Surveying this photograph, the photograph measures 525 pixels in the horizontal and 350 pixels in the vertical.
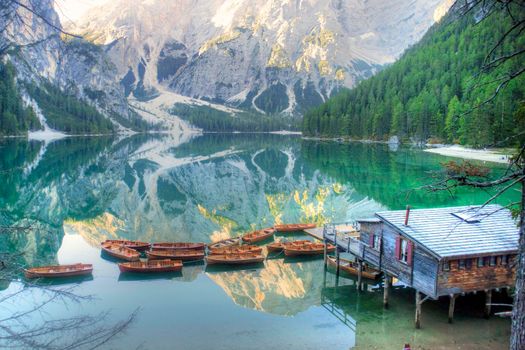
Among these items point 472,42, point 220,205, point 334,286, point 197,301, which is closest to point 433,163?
point 220,205

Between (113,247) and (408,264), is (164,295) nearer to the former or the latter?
(113,247)

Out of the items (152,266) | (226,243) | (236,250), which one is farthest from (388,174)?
(152,266)

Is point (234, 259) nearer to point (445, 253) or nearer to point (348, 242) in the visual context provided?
point (348, 242)

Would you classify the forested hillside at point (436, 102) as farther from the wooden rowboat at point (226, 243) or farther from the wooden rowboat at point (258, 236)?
the wooden rowboat at point (226, 243)

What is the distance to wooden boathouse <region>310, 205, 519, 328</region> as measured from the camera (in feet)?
80.2

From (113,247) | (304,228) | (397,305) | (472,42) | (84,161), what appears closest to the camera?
(397,305)

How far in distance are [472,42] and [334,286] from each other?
6447 inches

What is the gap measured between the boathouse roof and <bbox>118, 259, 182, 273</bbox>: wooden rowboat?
16.2m

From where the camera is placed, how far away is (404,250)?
26906mm

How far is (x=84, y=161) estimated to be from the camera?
112625 millimetres

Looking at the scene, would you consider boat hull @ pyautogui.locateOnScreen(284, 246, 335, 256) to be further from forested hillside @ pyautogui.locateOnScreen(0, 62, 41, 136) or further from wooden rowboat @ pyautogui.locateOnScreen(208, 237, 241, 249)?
forested hillside @ pyautogui.locateOnScreen(0, 62, 41, 136)

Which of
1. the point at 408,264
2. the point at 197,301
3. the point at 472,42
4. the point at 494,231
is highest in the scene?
the point at 472,42

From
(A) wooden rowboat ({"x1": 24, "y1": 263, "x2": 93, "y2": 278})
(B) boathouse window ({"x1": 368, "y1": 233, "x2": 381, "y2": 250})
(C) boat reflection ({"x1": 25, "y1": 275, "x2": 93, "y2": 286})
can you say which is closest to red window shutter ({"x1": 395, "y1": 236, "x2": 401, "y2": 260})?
(B) boathouse window ({"x1": 368, "y1": 233, "x2": 381, "y2": 250})

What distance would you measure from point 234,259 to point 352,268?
952 centimetres
